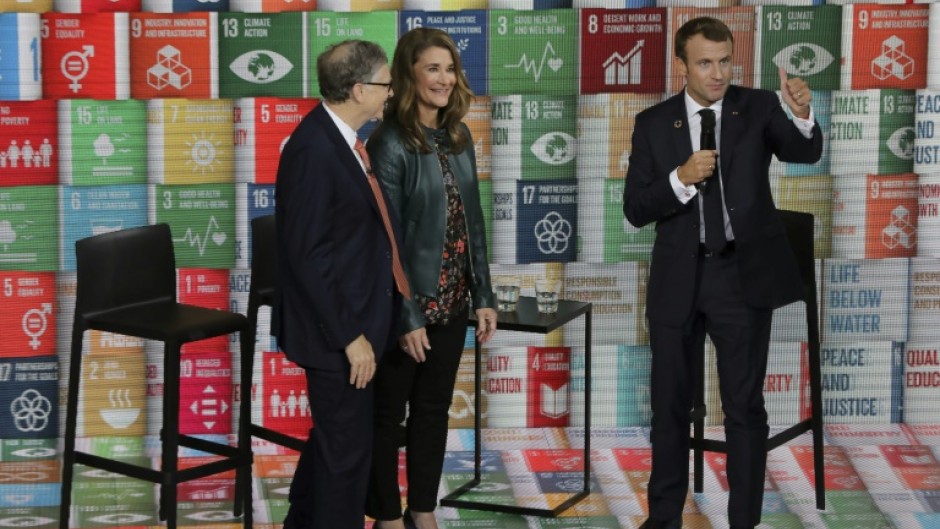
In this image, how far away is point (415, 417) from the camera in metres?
4.58

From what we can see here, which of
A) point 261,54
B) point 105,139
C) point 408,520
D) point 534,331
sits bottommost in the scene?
point 408,520

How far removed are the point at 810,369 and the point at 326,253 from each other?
79.0 inches

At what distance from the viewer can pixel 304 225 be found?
152 inches

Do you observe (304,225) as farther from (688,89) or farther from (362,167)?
(688,89)

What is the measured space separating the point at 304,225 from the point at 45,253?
212 cm

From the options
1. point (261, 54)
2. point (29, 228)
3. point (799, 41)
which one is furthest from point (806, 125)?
point (29, 228)

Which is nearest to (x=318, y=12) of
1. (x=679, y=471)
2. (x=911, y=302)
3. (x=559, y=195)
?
(x=559, y=195)

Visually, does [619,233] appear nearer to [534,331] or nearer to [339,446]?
[534,331]

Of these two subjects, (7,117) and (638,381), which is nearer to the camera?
(7,117)

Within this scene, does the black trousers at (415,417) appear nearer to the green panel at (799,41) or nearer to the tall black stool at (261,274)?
the tall black stool at (261,274)

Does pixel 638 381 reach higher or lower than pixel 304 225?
lower

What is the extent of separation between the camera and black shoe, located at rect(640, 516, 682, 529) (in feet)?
15.5

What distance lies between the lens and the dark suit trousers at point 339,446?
4016mm

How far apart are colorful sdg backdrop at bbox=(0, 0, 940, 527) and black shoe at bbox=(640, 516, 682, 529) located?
0.78 m
